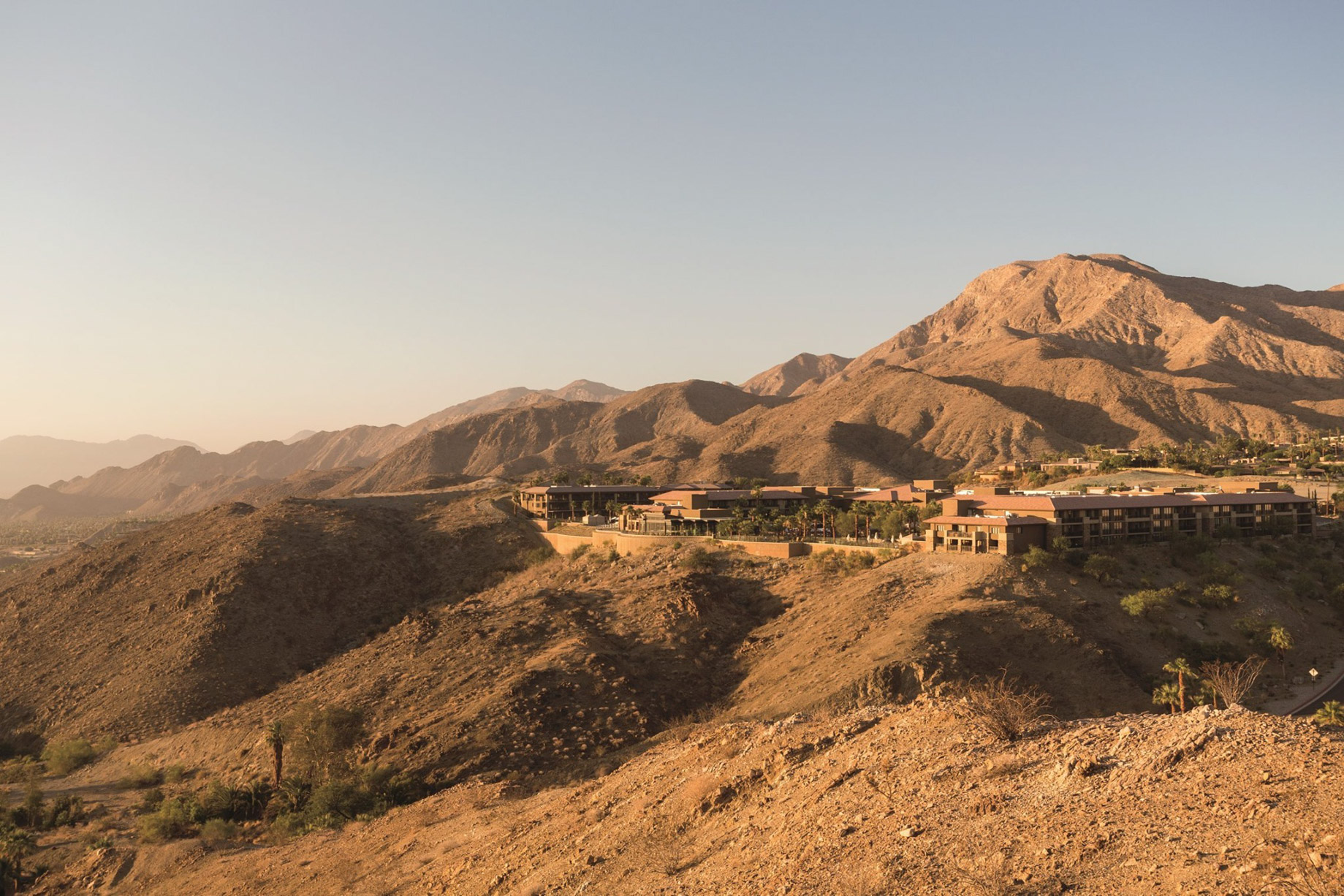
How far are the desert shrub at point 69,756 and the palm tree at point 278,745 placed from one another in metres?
14.0

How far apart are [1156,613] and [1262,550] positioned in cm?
1745

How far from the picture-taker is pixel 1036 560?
4350 centimetres

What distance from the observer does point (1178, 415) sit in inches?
5359

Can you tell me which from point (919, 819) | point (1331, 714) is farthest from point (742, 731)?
point (1331, 714)

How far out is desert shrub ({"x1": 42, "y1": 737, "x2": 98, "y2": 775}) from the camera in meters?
41.2

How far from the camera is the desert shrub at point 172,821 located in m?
30.0

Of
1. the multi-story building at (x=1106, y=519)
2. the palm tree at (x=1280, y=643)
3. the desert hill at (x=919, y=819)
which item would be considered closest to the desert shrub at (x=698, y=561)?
the multi-story building at (x=1106, y=519)

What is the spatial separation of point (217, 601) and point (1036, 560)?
162ft

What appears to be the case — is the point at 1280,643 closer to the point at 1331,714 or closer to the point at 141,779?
the point at 1331,714

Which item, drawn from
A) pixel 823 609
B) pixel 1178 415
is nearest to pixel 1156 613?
pixel 823 609

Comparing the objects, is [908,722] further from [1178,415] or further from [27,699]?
[1178,415]

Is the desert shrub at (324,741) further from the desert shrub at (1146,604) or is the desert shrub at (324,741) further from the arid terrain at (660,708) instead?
the desert shrub at (1146,604)

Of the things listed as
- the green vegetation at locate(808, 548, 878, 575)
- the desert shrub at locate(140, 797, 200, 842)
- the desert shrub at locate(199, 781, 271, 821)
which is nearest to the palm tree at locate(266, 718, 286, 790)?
the desert shrub at locate(199, 781, 271, 821)

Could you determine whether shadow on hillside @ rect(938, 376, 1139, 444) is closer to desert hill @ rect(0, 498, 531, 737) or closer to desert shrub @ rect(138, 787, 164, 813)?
desert hill @ rect(0, 498, 531, 737)
